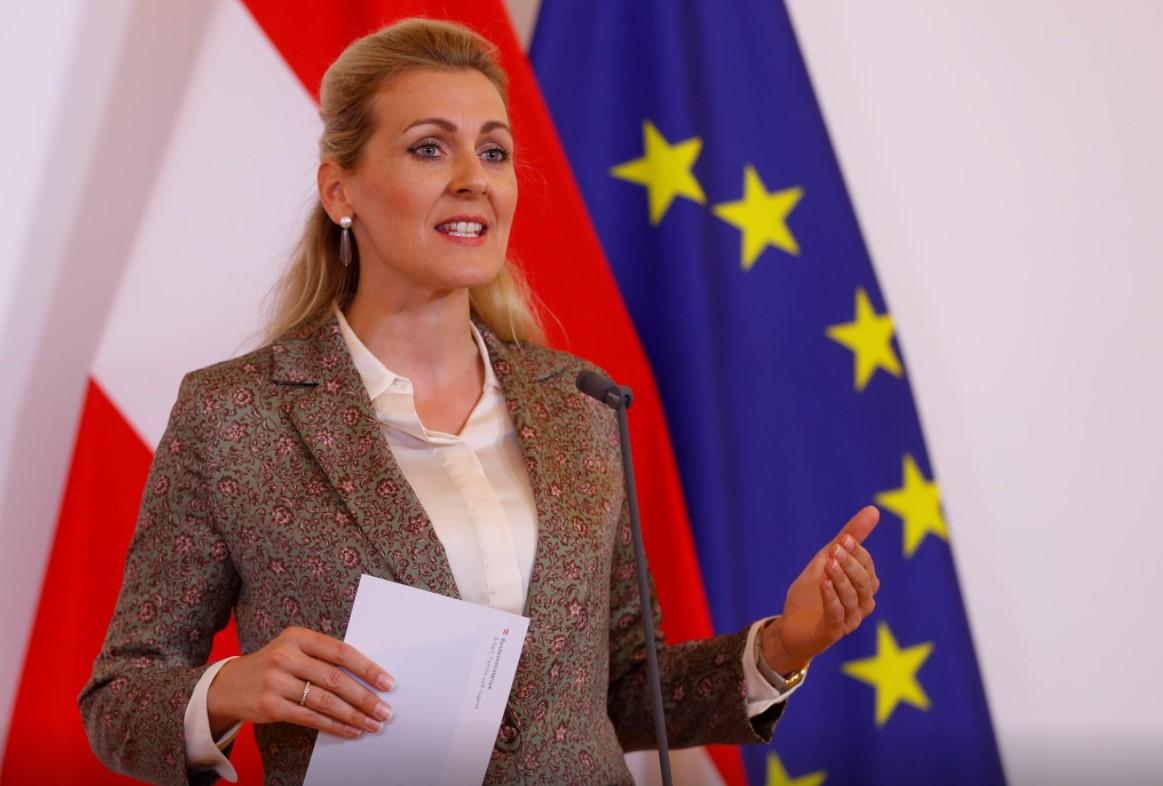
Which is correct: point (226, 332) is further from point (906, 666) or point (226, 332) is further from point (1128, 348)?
point (1128, 348)

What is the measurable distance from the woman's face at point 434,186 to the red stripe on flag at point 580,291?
40cm

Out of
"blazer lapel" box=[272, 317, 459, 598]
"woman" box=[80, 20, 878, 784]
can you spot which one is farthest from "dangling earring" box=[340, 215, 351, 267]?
"blazer lapel" box=[272, 317, 459, 598]

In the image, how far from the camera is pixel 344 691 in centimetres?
121

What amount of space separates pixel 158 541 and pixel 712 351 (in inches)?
36.8

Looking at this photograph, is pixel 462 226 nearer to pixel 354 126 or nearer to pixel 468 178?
pixel 468 178

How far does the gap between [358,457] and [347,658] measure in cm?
29

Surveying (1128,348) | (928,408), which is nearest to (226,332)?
(928,408)

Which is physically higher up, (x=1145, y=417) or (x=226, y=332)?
(x=1145, y=417)

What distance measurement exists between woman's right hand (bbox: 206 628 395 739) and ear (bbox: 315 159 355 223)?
0.59m

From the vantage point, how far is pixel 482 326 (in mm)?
1704

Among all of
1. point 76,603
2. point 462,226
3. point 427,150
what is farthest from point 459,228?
point 76,603

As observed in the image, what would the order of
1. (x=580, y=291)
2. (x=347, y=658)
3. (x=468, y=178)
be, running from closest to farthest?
(x=347, y=658) → (x=468, y=178) → (x=580, y=291)

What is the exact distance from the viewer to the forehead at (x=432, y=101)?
154cm

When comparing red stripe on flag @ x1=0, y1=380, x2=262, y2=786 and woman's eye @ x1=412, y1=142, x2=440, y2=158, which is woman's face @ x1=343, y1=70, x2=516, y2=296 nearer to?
woman's eye @ x1=412, y1=142, x2=440, y2=158
